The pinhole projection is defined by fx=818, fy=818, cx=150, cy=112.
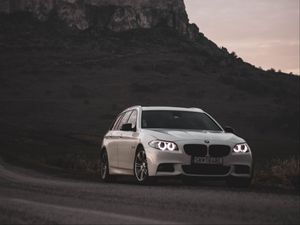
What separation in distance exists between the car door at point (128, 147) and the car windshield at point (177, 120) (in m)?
0.31

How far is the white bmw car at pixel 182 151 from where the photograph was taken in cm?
1424

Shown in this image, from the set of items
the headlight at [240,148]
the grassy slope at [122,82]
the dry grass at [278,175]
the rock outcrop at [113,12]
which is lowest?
the grassy slope at [122,82]

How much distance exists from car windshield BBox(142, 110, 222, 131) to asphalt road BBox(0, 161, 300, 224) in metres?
2.62

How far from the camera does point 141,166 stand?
14.9m

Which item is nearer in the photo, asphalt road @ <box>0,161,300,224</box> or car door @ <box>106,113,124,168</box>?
asphalt road @ <box>0,161,300,224</box>

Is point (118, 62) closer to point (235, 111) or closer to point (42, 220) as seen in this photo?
point (235, 111)

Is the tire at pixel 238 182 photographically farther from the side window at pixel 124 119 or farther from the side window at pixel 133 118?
the side window at pixel 124 119

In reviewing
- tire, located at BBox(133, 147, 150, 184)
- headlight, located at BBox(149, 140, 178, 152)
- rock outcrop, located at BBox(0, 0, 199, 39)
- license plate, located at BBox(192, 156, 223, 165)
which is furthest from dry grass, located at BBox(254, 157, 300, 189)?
rock outcrop, located at BBox(0, 0, 199, 39)

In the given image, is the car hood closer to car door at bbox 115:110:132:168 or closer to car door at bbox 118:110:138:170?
car door at bbox 118:110:138:170

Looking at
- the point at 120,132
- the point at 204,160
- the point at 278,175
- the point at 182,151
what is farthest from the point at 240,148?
the point at 278,175

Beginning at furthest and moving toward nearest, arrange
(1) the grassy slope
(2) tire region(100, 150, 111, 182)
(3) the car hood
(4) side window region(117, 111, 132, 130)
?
(1) the grassy slope < (2) tire region(100, 150, 111, 182) < (4) side window region(117, 111, 132, 130) < (3) the car hood

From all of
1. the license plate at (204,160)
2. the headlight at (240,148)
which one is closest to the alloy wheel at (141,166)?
the license plate at (204,160)

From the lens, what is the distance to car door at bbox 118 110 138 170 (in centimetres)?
1537

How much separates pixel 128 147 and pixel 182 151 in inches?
67.2
